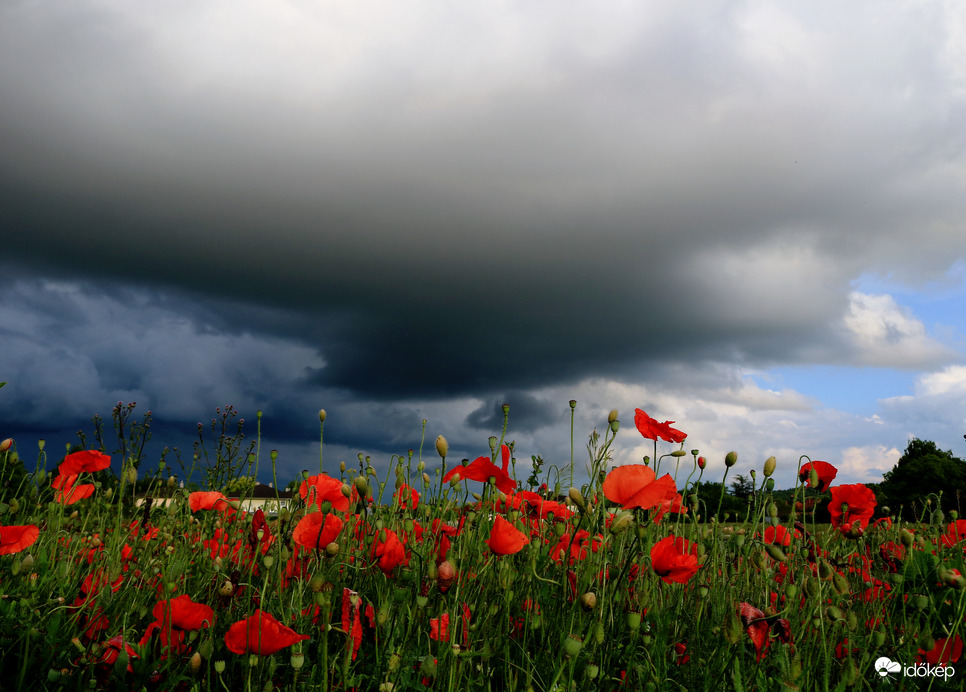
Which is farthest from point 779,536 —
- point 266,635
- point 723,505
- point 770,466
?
point 723,505

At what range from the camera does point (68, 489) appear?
3.21 metres

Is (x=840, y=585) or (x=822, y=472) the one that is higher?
(x=822, y=472)

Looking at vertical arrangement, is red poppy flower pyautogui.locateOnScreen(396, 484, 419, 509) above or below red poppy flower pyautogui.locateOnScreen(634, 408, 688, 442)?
below

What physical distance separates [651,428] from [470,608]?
40.7 inches

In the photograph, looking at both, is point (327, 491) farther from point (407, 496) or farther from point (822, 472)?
point (822, 472)

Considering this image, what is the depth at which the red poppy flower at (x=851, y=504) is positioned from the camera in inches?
115

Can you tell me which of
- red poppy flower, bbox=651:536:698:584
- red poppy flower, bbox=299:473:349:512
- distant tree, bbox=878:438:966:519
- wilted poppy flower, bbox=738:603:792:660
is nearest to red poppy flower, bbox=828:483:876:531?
wilted poppy flower, bbox=738:603:792:660

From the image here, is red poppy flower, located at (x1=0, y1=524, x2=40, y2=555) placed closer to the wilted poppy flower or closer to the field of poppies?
the field of poppies

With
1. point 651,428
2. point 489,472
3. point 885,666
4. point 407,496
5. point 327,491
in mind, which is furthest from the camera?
point 407,496

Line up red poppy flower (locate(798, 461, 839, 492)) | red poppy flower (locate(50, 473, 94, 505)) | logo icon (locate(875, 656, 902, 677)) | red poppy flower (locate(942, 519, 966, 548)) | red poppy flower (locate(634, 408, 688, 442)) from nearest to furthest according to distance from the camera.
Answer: logo icon (locate(875, 656, 902, 677))
red poppy flower (locate(634, 408, 688, 442))
red poppy flower (locate(798, 461, 839, 492))
red poppy flower (locate(50, 473, 94, 505))
red poppy flower (locate(942, 519, 966, 548))

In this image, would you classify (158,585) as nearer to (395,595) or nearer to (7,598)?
(7,598)

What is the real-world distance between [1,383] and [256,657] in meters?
1.60

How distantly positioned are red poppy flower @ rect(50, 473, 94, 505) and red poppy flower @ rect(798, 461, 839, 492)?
3.43 meters

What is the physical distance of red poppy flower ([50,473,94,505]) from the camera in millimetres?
3029
